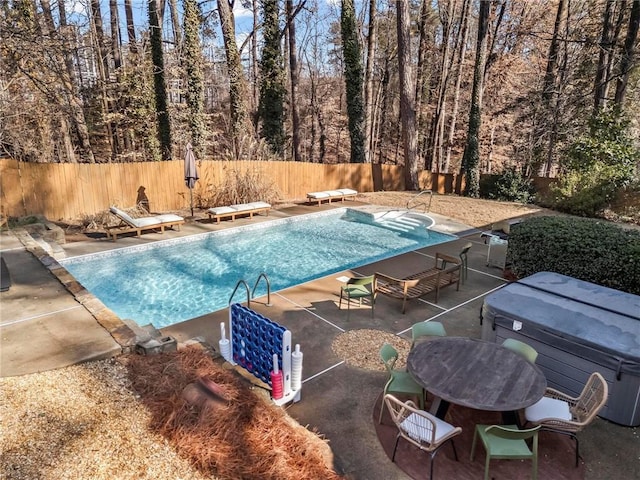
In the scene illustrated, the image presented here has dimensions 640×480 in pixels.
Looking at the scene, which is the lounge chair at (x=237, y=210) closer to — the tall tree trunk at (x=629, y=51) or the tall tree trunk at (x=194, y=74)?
the tall tree trunk at (x=194, y=74)

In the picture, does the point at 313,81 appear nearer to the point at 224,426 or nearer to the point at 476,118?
the point at 476,118

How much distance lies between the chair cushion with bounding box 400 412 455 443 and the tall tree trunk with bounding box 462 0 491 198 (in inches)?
646

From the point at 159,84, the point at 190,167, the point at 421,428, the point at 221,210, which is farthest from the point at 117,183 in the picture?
the point at 421,428

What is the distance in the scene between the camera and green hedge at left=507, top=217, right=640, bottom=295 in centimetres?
605

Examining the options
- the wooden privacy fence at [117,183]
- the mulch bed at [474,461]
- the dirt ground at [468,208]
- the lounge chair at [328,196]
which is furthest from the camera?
the lounge chair at [328,196]

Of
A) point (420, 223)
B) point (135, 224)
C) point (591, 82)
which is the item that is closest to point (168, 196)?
point (135, 224)

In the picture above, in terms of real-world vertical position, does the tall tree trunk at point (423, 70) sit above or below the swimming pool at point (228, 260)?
above

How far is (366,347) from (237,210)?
27.8ft

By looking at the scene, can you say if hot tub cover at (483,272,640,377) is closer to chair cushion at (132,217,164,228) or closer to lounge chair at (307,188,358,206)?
chair cushion at (132,217,164,228)

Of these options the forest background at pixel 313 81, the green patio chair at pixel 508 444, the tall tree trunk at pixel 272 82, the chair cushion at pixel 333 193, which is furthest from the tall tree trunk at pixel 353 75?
the green patio chair at pixel 508 444

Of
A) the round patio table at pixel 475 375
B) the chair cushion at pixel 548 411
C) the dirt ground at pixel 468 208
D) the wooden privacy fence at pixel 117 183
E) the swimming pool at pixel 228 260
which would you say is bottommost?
the swimming pool at pixel 228 260

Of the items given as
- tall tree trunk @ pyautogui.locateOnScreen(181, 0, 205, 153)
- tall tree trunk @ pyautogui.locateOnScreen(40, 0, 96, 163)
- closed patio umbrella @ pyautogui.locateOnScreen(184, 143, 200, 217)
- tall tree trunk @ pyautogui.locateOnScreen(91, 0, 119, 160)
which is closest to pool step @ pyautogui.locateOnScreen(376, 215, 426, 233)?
closed patio umbrella @ pyautogui.locateOnScreen(184, 143, 200, 217)

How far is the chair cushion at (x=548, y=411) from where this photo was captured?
3.59 m

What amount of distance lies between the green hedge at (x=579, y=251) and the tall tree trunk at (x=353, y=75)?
514 inches
